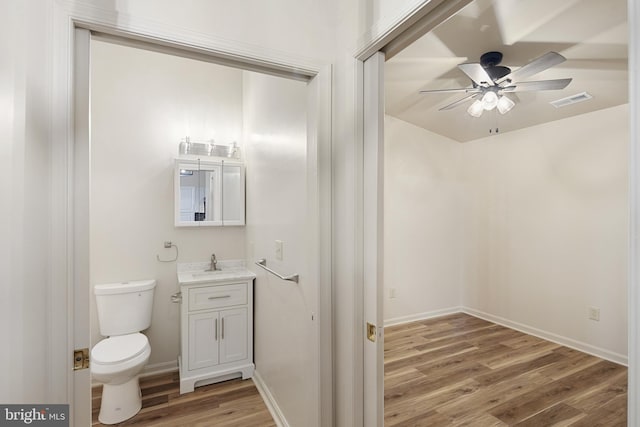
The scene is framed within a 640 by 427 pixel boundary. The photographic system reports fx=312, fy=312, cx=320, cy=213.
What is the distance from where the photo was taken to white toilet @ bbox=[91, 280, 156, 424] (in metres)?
1.98

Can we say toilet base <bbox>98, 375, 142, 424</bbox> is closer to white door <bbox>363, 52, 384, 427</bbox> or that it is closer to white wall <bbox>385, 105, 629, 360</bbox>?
white door <bbox>363, 52, 384, 427</bbox>

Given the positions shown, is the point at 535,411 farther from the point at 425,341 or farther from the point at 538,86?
the point at 538,86

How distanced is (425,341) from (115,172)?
3328 mm

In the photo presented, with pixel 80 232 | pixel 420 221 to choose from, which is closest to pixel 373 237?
pixel 80 232

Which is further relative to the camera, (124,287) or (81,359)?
(124,287)

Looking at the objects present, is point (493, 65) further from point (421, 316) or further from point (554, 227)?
point (421, 316)

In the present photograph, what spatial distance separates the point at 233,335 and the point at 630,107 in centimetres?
263

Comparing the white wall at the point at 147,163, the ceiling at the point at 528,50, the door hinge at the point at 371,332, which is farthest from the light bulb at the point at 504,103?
the white wall at the point at 147,163

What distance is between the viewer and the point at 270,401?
2.18 metres

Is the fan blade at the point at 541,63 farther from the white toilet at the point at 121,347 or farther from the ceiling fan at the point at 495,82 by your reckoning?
the white toilet at the point at 121,347

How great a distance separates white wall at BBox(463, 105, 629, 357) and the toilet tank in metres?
3.78

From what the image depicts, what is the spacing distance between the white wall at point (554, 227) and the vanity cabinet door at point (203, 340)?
10.8 feet

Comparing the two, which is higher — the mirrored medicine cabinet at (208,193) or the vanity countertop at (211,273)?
the mirrored medicine cabinet at (208,193)

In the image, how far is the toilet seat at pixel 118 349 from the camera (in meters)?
1.99
